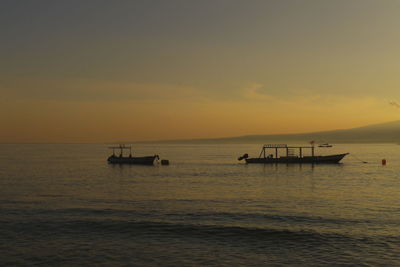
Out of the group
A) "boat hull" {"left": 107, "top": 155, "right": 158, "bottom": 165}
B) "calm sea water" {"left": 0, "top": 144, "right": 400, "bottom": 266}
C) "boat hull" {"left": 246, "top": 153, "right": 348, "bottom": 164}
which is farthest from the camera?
"boat hull" {"left": 107, "top": 155, "right": 158, "bottom": 165}

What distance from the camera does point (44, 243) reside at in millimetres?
25625

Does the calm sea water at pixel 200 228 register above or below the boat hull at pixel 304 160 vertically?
below

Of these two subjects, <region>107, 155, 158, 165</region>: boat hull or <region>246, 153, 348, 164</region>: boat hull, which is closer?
<region>246, 153, 348, 164</region>: boat hull

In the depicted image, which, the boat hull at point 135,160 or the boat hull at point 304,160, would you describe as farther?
the boat hull at point 135,160

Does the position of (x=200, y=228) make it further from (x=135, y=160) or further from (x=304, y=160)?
(x=135, y=160)

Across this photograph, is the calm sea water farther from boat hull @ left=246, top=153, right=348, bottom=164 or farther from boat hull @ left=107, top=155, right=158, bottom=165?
boat hull @ left=107, top=155, right=158, bottom=165

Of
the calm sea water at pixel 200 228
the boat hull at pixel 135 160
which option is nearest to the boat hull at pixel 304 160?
the boat hull at pixel 135 160

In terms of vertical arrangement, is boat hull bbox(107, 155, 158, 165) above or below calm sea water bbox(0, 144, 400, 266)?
above

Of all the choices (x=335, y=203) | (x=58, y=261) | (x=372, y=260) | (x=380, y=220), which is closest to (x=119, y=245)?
(x=58, y=261)

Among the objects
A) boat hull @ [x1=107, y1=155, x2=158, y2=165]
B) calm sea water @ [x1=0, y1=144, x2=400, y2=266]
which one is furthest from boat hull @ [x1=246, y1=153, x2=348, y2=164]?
calm sea water @ [x1=0, y1=144, x2=400, y2=266]

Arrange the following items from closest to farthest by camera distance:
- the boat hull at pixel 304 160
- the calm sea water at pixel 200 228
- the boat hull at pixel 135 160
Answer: the calm sea water at pixel 200 228, the boat hull at pixel 304 160, the boat hull at pixel 135 160

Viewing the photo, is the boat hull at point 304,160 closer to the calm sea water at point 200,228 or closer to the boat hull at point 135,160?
the boat hull at point 135,160

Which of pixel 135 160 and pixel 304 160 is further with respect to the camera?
pixel 135 160

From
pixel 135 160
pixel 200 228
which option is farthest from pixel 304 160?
pixel 200 228
